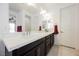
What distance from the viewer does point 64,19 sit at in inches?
65.0

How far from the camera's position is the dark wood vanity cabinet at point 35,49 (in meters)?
1.20

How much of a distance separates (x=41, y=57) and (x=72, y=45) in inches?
19.2

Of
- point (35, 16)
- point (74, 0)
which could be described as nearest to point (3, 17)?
point (35, 16)

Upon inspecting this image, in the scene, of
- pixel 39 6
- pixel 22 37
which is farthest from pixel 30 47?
pixel 39 6

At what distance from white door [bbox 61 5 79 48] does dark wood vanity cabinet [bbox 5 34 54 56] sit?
20 cm

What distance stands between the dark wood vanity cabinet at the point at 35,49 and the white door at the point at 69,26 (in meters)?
0.20

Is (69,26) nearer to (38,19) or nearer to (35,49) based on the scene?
(38,19)

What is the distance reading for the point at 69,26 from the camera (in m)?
1.66

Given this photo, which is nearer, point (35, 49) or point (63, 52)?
point (35, 49)

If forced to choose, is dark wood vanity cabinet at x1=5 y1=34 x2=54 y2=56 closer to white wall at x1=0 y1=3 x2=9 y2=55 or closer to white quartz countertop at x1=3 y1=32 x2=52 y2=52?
white quartz countertop at x1=3 y1=32 x2=52 y2=52

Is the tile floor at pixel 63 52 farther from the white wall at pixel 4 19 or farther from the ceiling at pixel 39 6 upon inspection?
the white wall at pixel 4 19

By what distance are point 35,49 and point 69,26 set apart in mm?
612

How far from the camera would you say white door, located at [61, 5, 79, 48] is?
161cm

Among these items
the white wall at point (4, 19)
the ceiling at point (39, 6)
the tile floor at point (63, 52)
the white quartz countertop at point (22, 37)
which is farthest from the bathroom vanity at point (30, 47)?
the ceiling at point (39, 6)
